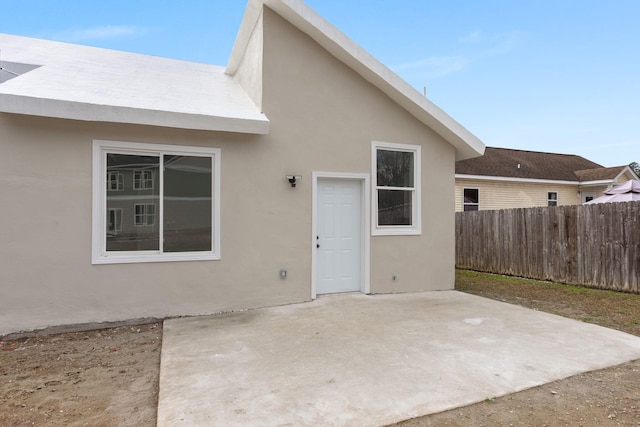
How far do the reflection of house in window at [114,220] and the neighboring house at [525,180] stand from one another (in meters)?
12.8

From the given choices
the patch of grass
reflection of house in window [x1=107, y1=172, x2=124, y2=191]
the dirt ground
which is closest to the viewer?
the dirt ground

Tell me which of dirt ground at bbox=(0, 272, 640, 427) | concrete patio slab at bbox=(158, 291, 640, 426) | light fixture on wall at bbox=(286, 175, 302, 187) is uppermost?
light fixture on wall at bbox=(286, 175, 302, 187)

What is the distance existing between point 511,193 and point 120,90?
1577cm

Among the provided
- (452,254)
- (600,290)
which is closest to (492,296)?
(452,254)

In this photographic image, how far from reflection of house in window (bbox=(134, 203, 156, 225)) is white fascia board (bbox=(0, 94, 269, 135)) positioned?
1.26m

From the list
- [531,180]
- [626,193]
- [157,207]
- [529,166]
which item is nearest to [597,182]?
[529,166]

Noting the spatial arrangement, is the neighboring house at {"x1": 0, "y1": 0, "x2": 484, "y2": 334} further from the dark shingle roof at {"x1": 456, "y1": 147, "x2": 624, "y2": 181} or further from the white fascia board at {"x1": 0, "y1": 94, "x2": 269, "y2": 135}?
the dark shingle roof at {"x1": 456, "y1": 147, "x2": 624, "y2": 181}

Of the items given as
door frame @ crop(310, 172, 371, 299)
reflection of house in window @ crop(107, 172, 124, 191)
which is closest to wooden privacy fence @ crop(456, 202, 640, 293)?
door frame @ crop(310, 172, 371, 299)

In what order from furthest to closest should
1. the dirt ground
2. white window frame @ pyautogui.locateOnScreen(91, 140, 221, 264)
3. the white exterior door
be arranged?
1. the white exterior door
2. white window frame @ pyautogui.locateOnScreen(91, 140, 221, 264)
3. the dirt ground

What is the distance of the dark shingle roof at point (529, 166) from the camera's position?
51.6ft

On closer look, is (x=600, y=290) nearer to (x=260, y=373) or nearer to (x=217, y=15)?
(x=260, y=373)

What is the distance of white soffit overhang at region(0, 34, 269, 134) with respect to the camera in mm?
5000

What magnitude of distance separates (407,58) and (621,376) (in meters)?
14.3

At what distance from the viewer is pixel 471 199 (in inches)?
607
